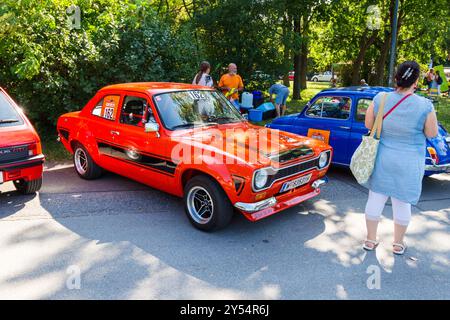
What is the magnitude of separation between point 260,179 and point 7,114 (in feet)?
12.8

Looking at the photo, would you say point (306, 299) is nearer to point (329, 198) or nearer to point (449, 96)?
point (329, 198)

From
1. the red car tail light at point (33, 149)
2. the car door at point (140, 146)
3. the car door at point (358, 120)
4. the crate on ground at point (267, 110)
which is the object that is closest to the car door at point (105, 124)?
the car door at point (140, 146)

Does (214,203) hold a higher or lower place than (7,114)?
lower

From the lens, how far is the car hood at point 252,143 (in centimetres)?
436

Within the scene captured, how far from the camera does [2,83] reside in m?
8.90

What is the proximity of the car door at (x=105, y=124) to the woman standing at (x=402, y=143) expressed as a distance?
11.7 ft

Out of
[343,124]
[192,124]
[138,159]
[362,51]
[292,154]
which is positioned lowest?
[138,159]

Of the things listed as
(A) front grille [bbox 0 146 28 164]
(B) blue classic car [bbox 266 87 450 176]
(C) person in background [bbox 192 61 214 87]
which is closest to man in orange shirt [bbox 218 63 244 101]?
(C) person in background [bbox 192 61 214 87]

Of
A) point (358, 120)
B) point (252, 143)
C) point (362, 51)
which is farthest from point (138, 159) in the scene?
point (362, 51)

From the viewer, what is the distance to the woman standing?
11.8ft

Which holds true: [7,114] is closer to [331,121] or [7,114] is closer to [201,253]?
[201,253]

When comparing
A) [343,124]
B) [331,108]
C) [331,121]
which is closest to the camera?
[343,124]

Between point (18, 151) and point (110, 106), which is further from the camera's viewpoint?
point (110, 106)

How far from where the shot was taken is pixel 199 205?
4.67 m
